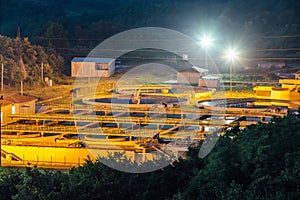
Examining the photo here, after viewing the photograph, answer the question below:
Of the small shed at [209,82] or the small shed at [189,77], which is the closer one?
the small shed at [209,82]

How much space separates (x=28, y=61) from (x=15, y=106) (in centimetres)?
386

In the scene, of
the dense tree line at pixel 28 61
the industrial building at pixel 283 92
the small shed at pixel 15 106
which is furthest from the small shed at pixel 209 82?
the small shed at pixel 15 106

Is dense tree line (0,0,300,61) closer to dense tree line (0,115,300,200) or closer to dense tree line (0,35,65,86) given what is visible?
dense tree line (0,35,65,86)

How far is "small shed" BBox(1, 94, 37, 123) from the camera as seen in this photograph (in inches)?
254

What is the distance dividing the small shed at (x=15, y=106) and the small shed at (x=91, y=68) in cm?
343

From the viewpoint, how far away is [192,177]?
3.36 metres

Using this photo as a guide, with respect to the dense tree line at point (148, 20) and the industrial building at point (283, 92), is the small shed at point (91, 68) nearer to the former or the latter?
the dense tree line at point (148, 20)

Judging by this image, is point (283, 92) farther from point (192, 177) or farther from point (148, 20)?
point (148, 20)

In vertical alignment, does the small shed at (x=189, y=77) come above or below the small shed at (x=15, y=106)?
above

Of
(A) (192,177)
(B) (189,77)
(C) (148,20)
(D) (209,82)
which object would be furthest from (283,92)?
(C) (148,20)

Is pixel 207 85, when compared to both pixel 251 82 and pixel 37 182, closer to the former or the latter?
pixel 251 82

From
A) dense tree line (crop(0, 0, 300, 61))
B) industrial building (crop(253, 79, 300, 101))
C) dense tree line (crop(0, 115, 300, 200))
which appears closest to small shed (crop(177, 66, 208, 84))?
industrial building (crop(253, 79, 300, 101))

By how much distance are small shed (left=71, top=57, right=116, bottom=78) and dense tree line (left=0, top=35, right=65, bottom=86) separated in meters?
0.35

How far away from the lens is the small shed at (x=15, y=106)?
21.1 feet
